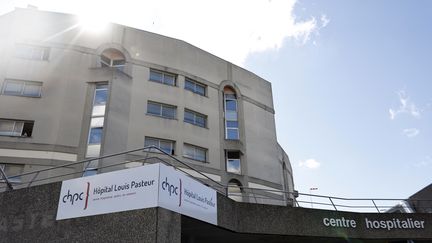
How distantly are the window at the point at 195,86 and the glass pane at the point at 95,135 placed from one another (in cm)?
755

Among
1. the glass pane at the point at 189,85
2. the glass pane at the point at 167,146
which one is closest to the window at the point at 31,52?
the glass pane at the point at 167,146

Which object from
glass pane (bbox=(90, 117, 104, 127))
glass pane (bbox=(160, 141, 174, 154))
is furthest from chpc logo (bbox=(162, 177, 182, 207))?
glass pane (bbox=(160, 141, 174, 154))

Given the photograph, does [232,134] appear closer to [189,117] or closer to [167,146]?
[189,117]

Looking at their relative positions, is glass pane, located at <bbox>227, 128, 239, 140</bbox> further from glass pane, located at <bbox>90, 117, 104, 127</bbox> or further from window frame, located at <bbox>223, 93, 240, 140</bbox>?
glass pane, located at <bbox>90, 117, 104, 127</bbox>

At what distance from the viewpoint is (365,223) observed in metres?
17.3

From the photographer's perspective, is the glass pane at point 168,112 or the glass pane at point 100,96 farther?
the glass pane at point 168,112

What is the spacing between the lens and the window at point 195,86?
28.9 meters

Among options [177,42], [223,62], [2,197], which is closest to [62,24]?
[177,42]

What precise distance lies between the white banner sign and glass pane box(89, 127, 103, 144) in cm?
1245

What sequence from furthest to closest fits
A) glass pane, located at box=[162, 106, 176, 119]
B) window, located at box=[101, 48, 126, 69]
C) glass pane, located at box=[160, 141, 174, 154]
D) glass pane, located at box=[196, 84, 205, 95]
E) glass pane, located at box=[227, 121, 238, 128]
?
1. glass pane, located at box=[227, 121, 238, 128]
2. glass pane, located at box=[196, 84, 205, 95]
3. glass pane, located at box=[162, 106, 176, 119]
4. window, located at box=[101, 48, 126, 69]
5. glass pane, located at box=[160, 141, 174, 154]

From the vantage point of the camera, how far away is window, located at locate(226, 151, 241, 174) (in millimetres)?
28500

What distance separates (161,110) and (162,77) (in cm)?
258

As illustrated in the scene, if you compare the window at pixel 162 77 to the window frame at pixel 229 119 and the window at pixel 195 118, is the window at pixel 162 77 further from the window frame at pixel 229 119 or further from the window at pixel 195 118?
the window frame at pixel 229 119

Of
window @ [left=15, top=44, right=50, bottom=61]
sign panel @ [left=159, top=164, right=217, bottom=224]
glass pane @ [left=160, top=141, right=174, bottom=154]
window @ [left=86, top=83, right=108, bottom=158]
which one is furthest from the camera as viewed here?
A: glass pane @ [left=160, top=141, right=174, bottom=154]
